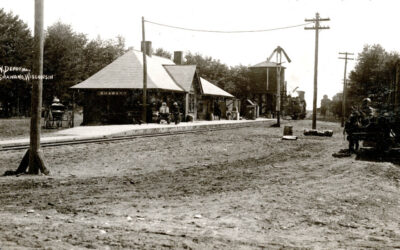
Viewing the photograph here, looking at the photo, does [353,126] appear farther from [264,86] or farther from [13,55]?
[264,86]

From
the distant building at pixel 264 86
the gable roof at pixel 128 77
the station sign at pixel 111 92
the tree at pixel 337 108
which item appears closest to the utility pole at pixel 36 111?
the gable roof at pixel 128 77

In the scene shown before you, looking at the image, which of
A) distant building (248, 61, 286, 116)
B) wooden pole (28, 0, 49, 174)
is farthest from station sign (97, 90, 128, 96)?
distant building (248, 61, 286, 116)

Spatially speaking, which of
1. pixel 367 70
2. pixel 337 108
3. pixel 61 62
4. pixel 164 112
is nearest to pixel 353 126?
pixel 164 112

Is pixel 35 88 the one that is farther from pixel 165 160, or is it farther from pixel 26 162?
pixel 165 160

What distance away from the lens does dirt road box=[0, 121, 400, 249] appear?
4.79 meters

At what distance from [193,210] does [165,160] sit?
5936 mm

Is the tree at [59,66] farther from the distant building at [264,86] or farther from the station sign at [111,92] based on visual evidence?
the distant building at [264,86]

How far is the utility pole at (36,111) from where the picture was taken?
927 cm

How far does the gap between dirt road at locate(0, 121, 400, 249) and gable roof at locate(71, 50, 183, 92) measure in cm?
1987

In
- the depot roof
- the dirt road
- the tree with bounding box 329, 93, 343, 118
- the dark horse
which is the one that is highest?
the depot roof

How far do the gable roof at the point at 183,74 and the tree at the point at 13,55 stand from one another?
644 inches

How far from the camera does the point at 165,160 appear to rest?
12.1 meters

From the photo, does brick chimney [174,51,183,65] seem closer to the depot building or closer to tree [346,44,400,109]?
the depot building

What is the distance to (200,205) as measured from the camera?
6559 millimetres
